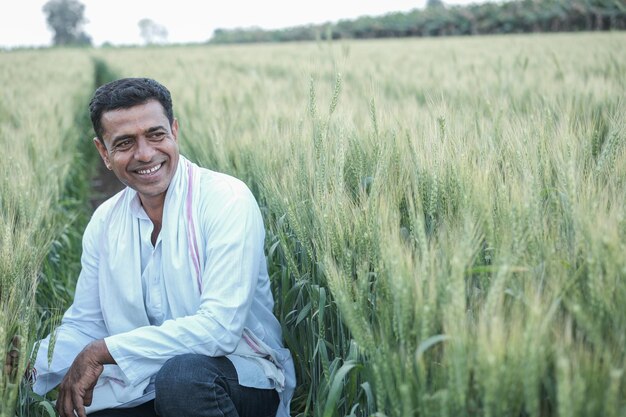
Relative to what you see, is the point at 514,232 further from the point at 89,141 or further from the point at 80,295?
the point at 89,141

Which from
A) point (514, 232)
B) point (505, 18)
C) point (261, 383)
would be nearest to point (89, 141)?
point (261, 383)

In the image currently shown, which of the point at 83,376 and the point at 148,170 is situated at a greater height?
the point at 148,170

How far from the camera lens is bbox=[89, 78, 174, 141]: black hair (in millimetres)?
2014

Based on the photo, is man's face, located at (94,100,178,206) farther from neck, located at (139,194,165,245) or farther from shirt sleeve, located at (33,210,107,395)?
shirt sleeve, located at (33,210,107,395)

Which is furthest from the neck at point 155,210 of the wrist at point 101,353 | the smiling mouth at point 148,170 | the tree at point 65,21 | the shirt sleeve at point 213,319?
the tree at point 65,21

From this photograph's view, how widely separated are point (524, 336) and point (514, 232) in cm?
34

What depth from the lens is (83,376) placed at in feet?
5.99

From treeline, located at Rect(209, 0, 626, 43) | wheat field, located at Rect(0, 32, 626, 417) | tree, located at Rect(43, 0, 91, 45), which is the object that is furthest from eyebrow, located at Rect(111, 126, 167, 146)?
tree, located at Rect(43, 0, 91, 45)

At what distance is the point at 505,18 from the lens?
36812 mm

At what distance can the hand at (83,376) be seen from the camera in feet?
5.96

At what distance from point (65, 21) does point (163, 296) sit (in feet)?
320

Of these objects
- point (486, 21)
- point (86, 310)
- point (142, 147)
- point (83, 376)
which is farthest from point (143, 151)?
point (486, 21)

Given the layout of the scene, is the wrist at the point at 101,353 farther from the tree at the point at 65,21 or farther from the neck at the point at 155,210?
the tree at the point at 65,21

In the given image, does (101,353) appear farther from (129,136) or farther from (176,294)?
(129,136)
